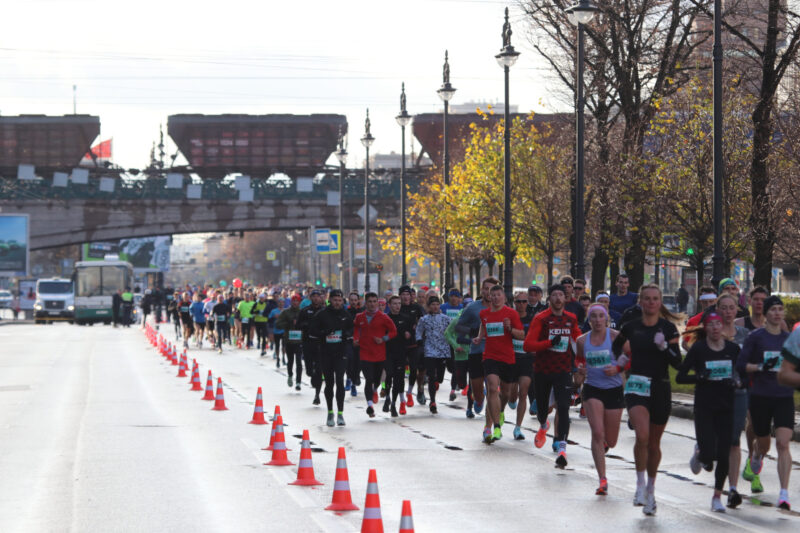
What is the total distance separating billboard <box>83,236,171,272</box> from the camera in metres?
120

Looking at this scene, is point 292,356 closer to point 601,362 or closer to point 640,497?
point 601,362

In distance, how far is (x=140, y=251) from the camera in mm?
122500

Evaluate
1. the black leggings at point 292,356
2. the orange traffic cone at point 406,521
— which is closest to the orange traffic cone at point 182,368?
the black leggings at point 292,356

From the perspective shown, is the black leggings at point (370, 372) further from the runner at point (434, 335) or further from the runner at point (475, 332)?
the runner at point (475, 332)

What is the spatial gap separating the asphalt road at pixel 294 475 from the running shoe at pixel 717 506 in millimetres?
76

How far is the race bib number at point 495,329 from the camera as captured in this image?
1532 cm

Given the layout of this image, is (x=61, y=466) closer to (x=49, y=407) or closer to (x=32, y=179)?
(x=49, y=407)

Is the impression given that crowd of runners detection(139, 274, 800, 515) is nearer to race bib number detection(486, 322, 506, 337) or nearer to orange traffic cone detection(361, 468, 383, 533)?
race bib number detection(486, 322, 506, 337)

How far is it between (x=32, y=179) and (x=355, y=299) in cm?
5826

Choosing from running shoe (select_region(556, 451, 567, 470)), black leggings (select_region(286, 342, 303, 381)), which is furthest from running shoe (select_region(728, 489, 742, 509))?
black leggings (select_region(286, 342, 303, 381))

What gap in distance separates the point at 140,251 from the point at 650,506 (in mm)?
114897

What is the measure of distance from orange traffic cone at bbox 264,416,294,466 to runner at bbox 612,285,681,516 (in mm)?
4175

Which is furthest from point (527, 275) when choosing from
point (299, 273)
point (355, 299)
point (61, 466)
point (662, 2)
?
point (61, 466)

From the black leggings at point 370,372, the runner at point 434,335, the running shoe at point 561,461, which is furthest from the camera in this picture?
the runner at point 434,335
